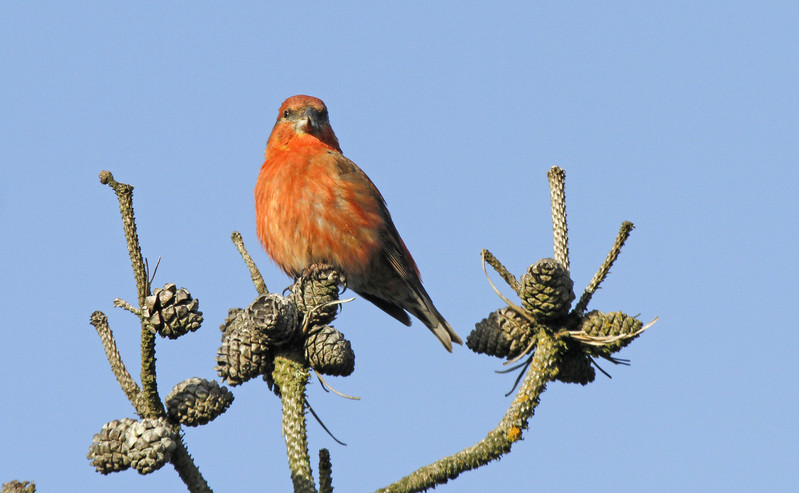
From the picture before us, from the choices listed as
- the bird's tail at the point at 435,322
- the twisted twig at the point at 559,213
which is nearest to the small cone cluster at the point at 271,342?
the twisted twig at the point at 559,213

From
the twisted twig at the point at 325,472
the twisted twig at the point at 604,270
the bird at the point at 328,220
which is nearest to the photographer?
the twisted twig at the point at 325,472

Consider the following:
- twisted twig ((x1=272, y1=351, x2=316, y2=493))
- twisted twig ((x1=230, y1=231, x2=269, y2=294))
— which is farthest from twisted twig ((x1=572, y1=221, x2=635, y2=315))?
twisted twig ((x1=230, y1=231, x2=269, y2=294))

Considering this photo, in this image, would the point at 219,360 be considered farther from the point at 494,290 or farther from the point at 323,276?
the point at 494,290

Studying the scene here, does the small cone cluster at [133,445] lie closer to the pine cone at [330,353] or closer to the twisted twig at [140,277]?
the twisted twig at [140,277]

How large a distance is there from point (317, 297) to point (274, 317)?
460 mm

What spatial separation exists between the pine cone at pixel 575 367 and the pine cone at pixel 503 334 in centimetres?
15

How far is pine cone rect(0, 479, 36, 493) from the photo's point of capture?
6.61 ft

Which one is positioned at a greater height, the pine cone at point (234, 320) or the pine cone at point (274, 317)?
the pine cone at point (234, 320)

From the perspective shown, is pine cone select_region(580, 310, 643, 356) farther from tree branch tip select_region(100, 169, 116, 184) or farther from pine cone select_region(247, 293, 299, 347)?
tree branch tip select_region(100, 169, 116, 184)

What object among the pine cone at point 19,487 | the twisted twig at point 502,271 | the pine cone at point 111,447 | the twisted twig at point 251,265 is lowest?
the pine cone at point 19,487

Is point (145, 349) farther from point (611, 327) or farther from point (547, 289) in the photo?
point (611, 327)

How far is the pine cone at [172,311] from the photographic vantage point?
2.34m

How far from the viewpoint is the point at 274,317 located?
109 inches

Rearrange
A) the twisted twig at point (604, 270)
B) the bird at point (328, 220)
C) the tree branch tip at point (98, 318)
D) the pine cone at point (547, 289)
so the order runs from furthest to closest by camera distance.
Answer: the bird at point (328, 220), the twisted twig at point (604, 270), the pine cone at point (547, 289), the tree branch tip at point (98, 318)
